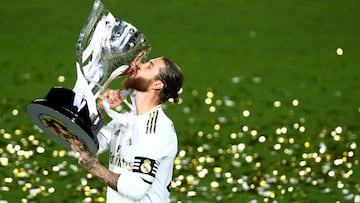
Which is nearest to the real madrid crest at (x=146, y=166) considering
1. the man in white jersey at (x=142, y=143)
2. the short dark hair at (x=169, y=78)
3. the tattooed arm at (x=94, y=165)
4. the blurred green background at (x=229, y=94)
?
the man in white jersey at (x=142, y=143)

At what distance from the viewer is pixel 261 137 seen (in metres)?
9.44

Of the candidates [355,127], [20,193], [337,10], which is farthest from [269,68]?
[20,193]

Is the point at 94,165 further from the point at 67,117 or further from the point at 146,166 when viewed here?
the point at 67,117

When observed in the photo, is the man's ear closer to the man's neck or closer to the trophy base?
the man's neck

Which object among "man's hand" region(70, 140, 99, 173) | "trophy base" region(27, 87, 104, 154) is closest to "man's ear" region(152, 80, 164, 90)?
"trophy base" region(27, 87, 104, 154)

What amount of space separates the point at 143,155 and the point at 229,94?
555 cm

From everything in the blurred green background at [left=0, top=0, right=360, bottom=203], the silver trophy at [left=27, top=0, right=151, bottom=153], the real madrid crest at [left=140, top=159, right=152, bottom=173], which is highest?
the blurred green background at [left=0, top=0, right=360, bottom=203]

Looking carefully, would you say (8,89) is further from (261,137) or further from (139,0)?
(139,0)

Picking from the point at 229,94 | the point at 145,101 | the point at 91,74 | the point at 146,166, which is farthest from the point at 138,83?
the point at 229,94

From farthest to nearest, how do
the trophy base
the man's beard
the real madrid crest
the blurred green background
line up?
1. the blurred green background
2. the man's beard
3. the real madrid crest
4. the trophy base

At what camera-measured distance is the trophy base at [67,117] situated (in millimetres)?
5254

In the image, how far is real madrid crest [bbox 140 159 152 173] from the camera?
5406 millimetres

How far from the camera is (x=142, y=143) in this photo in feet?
17.9

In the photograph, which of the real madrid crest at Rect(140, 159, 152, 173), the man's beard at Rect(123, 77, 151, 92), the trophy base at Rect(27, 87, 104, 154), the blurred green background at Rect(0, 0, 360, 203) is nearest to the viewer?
the trophy base at Rect(27, 87, 104, 154)
